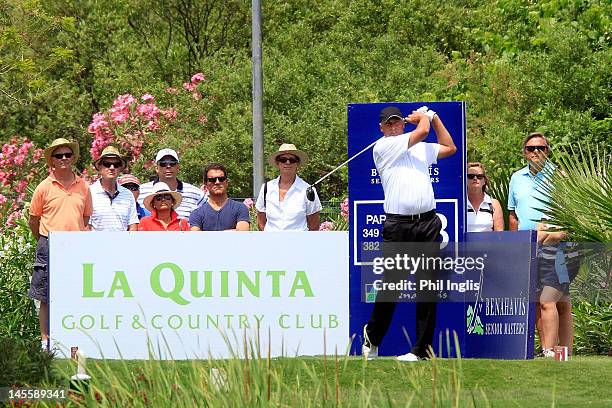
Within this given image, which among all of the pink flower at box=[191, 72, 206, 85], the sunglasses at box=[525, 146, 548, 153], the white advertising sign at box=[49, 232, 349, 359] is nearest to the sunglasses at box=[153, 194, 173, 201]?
the white advertising sign at box=[49, 232, 349, 359]

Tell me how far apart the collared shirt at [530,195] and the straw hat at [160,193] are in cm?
266

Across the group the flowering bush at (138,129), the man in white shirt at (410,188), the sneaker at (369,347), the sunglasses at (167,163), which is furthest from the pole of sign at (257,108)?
the man in white shirt at (410,188)

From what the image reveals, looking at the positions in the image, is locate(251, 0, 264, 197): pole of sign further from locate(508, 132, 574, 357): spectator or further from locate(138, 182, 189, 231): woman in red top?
locate(508, 132, 574, 357): spectator

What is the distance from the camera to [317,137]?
92.8 ft

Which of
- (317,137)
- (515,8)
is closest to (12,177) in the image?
(317,137)

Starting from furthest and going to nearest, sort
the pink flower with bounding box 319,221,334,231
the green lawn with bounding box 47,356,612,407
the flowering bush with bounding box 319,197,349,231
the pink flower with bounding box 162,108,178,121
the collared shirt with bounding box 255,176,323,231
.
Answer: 1. the pink flower with bounding box 162,108,178,121
2. the pink flower with bounding box 319,221,334,231
3. the flowering bush with bounding box 319,197,349,231
4. the collared shirt with bounding box 255,176,323,231
5. the green lawn with bounding box 47,356,612,407

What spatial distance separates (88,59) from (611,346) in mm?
27562

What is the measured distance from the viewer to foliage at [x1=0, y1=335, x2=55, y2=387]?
8.66m

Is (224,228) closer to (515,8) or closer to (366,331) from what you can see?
(366,331)

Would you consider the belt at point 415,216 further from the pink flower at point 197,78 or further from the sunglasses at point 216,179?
the pink flower at point 197,78

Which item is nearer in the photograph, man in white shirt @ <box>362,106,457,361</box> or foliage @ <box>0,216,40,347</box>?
man in white shirt @ <box>362,106,457,361</box>

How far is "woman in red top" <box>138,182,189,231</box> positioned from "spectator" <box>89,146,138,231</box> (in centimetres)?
26

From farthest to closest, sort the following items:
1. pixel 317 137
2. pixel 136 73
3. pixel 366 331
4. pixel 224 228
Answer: pixel 136 73 → pixel 317 137 → pixel 224 228 → pixel 366 331

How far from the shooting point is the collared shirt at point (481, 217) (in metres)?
12.1
